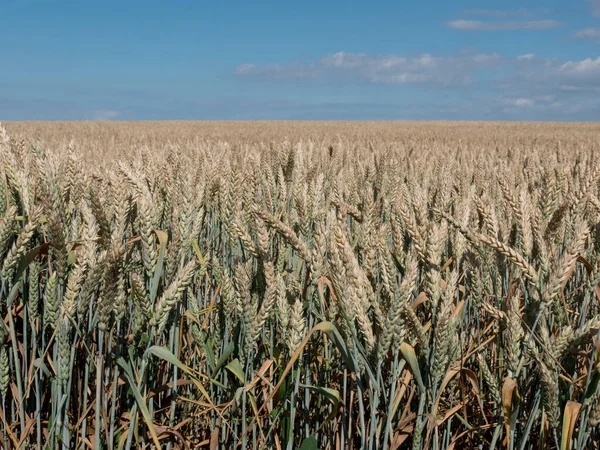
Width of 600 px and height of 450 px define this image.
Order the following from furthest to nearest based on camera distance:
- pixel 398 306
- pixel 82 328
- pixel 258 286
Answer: pixel 82 328, pixel 258 286, pixel 398 306

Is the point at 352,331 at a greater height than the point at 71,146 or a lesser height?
lesser

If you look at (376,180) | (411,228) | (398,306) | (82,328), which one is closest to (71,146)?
(82,328)

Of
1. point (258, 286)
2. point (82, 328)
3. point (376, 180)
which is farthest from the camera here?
point (376, 180)

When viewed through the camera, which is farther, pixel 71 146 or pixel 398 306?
pixel 71 146

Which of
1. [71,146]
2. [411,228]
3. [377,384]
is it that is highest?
[71,146]

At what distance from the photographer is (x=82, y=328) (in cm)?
158

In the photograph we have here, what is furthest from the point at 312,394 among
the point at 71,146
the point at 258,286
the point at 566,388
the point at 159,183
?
the point at 71,146

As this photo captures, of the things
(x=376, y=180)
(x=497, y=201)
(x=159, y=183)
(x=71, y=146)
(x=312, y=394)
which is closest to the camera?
(x=312, y=394)

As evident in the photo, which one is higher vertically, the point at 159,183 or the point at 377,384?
the point at 159,183

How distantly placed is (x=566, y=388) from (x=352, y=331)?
624 millimetres

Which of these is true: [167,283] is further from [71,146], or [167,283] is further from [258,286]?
[71,146]

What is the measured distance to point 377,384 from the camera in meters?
1.11

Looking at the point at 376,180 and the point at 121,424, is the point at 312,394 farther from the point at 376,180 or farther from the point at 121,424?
the point at 376,180

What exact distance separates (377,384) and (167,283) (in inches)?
22.5
